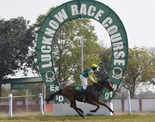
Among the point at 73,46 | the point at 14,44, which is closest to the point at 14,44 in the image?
the point at 14,44

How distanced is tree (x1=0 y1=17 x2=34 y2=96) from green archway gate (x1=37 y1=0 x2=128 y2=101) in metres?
24.7

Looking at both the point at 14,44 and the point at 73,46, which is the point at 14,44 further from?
the point at 73,46

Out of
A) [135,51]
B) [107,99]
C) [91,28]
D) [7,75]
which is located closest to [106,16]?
[107,99]

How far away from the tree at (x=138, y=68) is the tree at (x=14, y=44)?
13.6 metres

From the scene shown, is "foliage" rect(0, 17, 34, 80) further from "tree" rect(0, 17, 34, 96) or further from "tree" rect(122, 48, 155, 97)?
"tree" rect(122, 48, 155, 97)

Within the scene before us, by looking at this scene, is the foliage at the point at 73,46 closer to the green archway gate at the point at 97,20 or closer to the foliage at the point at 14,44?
the foliage at the point at 14,44

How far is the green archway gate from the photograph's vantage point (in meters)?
18.0

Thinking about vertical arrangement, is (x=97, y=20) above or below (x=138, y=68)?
above

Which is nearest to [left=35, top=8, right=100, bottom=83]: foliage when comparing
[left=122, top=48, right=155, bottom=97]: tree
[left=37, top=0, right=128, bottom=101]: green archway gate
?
[left=122, top=48, right=155, bottom=97]: tree

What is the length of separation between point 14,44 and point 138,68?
16.6m

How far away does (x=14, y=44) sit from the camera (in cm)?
4344

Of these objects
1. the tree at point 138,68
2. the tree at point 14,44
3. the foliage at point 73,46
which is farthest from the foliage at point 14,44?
the tree at point 138,68

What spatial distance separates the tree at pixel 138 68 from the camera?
139ft

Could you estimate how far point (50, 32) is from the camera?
19.0m
